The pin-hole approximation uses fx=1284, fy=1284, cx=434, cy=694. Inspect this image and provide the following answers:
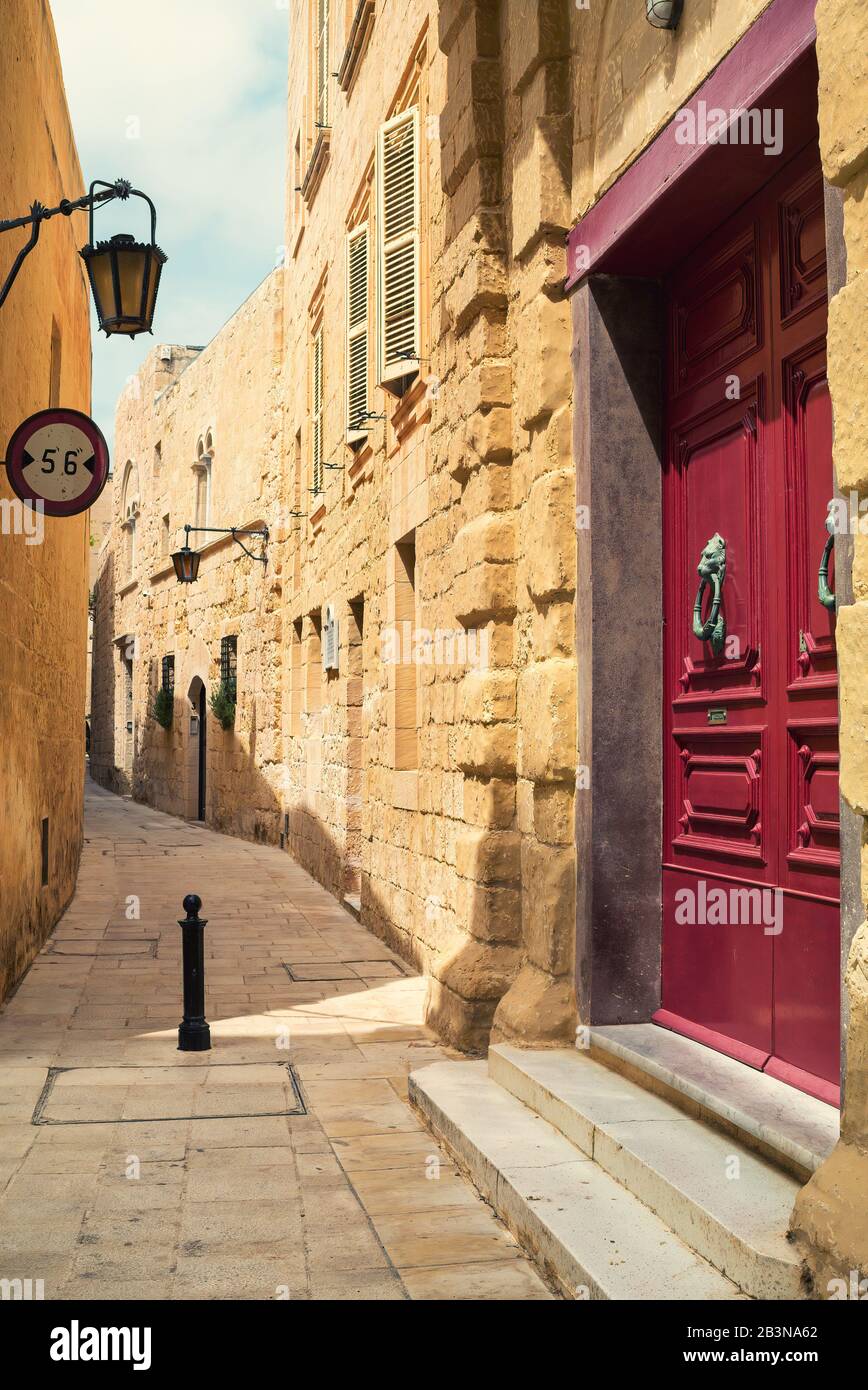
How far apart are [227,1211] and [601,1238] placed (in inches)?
49.6

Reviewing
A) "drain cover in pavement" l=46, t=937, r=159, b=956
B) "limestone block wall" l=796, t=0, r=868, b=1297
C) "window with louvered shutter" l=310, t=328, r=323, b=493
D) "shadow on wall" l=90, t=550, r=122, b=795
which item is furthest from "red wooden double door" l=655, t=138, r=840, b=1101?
"shadow on wall" l=90, t=550, r=122, b=795

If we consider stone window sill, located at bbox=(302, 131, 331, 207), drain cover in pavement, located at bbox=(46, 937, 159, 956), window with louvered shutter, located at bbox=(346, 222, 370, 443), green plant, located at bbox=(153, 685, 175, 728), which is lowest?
Answer: drain cover in pavement, located at bbox=(46, 937, 159, 956)

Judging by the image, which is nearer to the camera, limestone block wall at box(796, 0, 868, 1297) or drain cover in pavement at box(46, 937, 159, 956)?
limestone block wall at box(796, 0, 868, 1297)

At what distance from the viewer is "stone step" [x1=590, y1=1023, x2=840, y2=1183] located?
3006mm

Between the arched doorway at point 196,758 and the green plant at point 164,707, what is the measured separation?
3.62ft

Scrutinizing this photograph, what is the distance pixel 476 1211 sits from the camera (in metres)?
3.77

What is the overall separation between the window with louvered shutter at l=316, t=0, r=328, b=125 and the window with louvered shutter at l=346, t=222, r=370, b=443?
9.49 ft

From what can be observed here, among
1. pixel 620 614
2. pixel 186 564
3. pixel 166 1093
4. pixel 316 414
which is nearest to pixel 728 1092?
pixel 620 614

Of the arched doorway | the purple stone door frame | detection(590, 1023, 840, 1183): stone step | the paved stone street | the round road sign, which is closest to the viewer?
detection(590, 1023, 840, 1183): stone step

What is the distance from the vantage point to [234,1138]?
15.0 feet

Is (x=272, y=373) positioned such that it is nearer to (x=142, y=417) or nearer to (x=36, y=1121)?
(x=142, y=417)

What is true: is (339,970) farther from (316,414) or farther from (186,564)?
(186,564)

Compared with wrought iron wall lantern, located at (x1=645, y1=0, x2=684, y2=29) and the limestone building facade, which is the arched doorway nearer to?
the limestone building facade

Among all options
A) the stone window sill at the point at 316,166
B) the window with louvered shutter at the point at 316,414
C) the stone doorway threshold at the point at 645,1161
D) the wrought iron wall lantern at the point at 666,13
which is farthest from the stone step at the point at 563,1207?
the stone window sill at the point at 316,166
